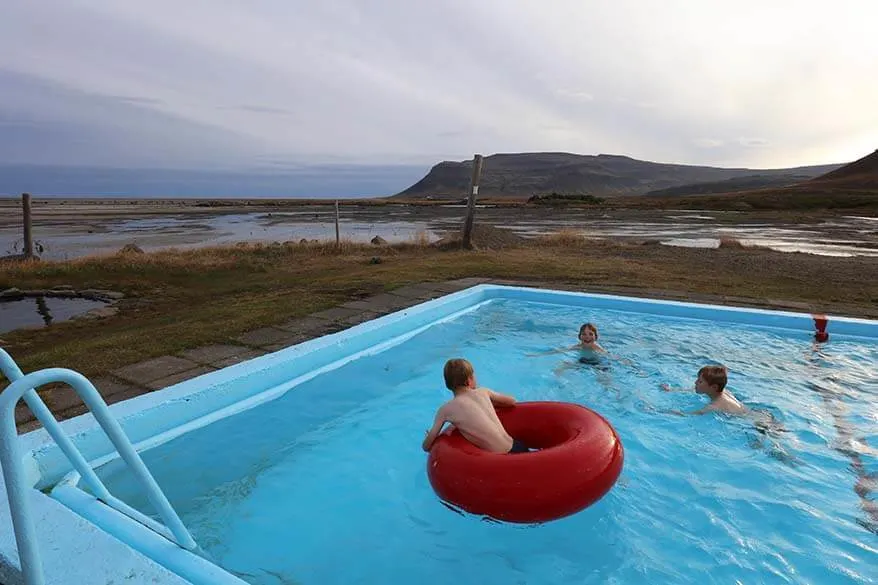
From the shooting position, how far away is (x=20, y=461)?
1.42 meters

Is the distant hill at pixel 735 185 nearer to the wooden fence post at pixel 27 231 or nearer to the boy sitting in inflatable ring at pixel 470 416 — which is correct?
the wooden fence post at pixel 27 231

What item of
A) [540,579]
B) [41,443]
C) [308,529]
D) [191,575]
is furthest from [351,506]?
[41,443]

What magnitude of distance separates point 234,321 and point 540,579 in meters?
4.05

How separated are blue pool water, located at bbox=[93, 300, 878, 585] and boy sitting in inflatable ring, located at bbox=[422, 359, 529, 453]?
1.37 ft

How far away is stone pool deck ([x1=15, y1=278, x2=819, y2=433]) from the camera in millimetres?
3549

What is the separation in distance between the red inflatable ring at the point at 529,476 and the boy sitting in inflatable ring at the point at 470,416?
0.37 ft

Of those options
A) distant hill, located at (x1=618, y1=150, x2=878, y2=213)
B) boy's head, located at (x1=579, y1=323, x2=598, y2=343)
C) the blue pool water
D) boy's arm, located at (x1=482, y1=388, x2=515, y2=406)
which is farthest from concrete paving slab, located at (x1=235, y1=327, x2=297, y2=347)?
distant hill, located at (x1=618, y1=150, x2=878, y2=213)

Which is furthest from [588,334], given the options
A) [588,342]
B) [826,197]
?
[826,197]

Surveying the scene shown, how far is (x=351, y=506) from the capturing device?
3.33 metres

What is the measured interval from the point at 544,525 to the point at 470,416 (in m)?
0.69

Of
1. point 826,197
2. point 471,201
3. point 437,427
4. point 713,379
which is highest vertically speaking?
point 826,197

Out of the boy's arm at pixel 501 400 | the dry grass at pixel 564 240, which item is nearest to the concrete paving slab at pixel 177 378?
the boy's arm at pixel 501 400

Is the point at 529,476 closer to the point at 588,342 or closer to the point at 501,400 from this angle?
the point at 501,400

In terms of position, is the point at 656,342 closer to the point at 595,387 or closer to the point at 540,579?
the point at 595,387
